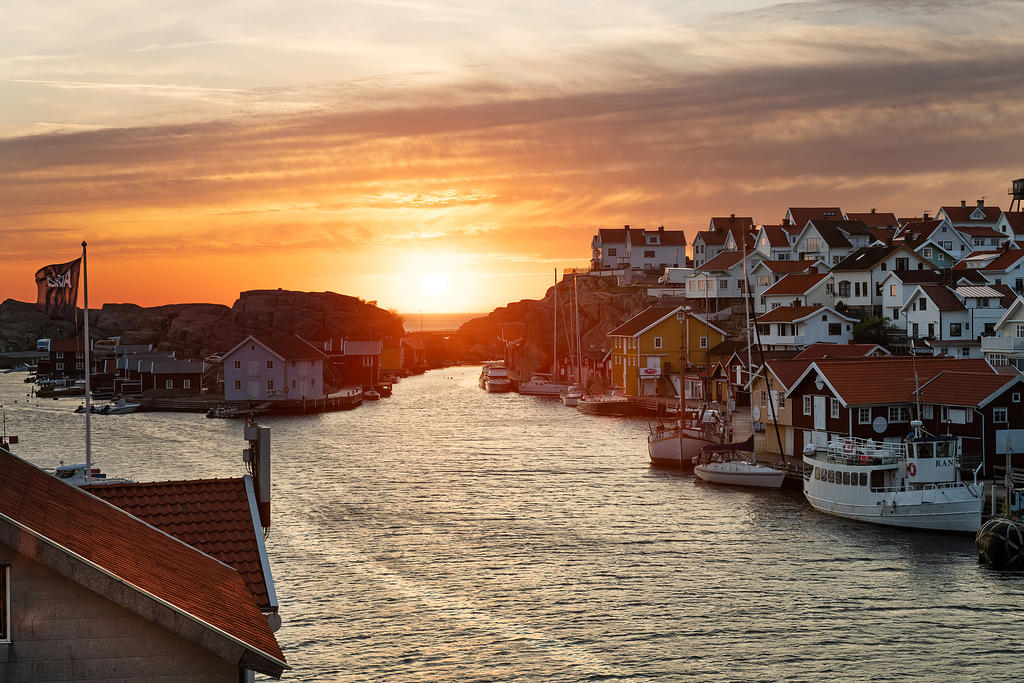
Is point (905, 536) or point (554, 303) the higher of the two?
point (554, 303)

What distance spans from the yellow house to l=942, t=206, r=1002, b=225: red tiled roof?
1558 inches

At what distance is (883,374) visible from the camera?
52.4 m

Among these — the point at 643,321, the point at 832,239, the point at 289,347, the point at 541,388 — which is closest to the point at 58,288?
the point at 643,321

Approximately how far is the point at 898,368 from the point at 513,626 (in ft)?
103

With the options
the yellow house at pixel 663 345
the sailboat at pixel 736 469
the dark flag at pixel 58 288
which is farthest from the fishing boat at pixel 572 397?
the dark flag at pixel 58 288

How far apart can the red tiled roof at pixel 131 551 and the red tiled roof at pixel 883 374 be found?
146ft

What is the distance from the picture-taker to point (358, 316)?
6919 inches

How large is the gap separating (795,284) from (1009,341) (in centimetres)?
3160

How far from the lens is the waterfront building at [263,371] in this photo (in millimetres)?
108500

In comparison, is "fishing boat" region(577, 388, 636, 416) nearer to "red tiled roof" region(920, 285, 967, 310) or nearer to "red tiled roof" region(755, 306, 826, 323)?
"red tiled roof" region(755, 306, 826, 323)

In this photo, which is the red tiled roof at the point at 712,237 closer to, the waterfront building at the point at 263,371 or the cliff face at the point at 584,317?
the cliff face at the point at 584,317

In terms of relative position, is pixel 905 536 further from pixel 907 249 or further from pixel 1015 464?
pixel 907 249

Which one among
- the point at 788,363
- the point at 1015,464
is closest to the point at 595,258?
the point at 788,363

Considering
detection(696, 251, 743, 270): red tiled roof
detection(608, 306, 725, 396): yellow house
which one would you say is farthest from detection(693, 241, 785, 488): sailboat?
detection(696, 251, 743, 270): red tiled roof
